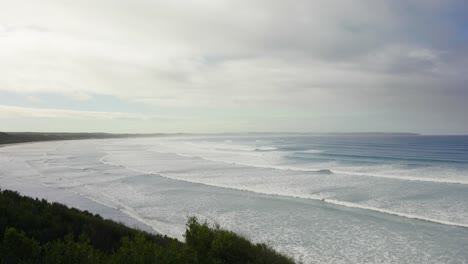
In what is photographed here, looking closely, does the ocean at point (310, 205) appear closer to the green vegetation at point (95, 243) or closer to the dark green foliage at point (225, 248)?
the dark green foliage at point (225, 248)

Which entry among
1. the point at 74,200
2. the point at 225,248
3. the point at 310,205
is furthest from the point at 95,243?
the point at 310,205

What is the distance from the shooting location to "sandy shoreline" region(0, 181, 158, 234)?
50.8 ft

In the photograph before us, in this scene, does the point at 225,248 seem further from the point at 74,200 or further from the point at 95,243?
the point at 74,200

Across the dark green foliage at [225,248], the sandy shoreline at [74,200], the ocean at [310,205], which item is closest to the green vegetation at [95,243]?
the dark green foliage at [225,248]

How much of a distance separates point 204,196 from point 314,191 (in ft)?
24.2

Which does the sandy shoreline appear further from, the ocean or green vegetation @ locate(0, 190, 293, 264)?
green vegetation @ locate(0, 190, 293, 264)

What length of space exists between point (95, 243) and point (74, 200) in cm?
1208

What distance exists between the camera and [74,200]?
65.1 feet

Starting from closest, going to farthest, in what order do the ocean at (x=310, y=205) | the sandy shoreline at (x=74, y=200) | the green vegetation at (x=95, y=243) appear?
the green vegetation at (x=95, y=243) → the ocean at (x=310, y=205) → the sandy shoreline at (x=74, y=200)

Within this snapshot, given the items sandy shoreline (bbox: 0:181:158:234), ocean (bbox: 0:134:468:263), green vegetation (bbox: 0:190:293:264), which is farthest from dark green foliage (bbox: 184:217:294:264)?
sandy shoreline (bbox: 0:181:158:234)

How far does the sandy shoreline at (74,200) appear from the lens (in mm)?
15495

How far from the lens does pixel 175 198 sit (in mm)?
21359

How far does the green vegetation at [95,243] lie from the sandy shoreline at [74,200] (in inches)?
145

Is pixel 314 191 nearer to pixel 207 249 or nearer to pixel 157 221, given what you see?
pixel 157 221
